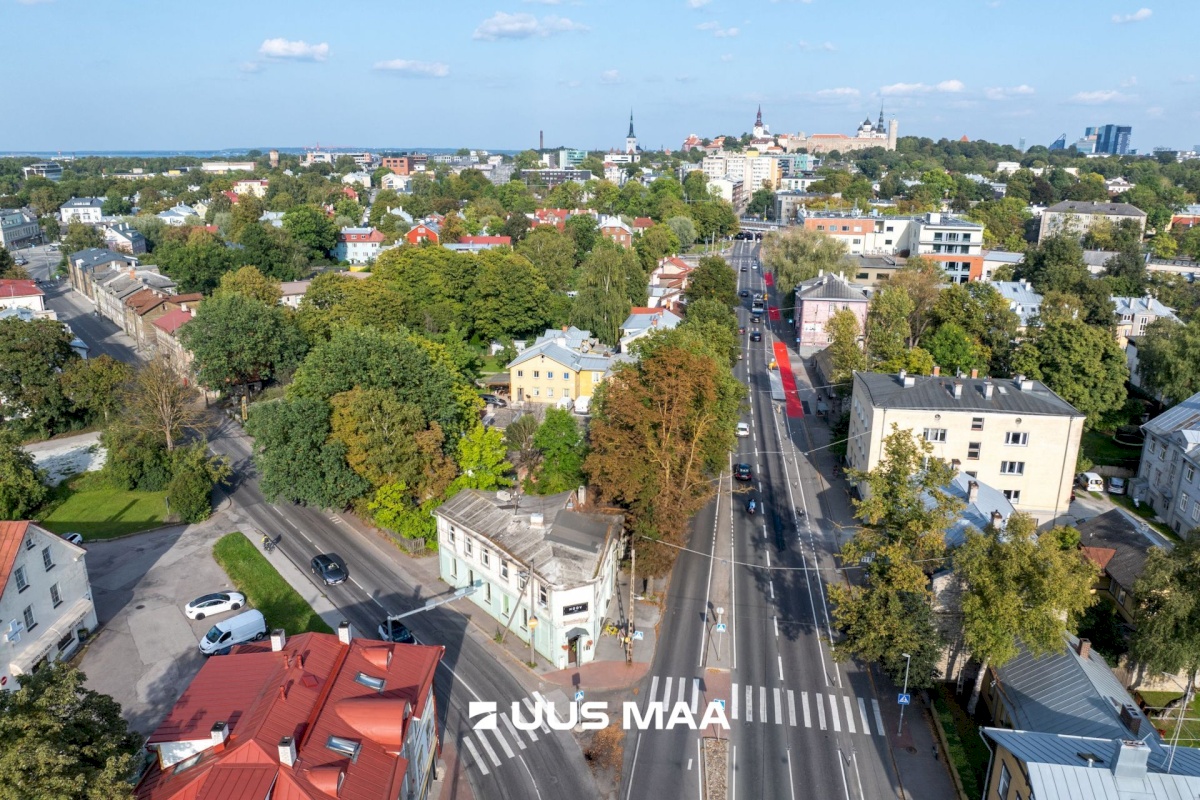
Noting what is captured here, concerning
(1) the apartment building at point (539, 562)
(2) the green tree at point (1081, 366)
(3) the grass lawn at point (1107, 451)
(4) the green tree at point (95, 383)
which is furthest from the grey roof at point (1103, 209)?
(4) the green tree at point (95, 383)

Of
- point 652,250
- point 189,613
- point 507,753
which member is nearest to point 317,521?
point 189,613

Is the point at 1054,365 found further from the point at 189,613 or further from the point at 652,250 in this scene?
the point at 652,250

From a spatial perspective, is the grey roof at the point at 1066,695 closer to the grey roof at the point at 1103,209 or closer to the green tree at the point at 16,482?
the green tree at the point at 16,482

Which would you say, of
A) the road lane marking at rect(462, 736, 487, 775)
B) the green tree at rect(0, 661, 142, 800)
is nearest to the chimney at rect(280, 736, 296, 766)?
the green tree at rect(0, 661, 142, 800)

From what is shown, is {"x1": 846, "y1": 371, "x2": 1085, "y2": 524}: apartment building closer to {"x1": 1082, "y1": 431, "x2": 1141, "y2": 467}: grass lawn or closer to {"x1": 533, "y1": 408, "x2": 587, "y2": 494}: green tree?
{"x1": 1082, "y1": 431, "x2": 1141, "y2": 467}: grass lawn

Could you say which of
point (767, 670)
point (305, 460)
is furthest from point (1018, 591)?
point (305, 460)

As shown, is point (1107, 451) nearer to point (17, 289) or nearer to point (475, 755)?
point (475, 755)
